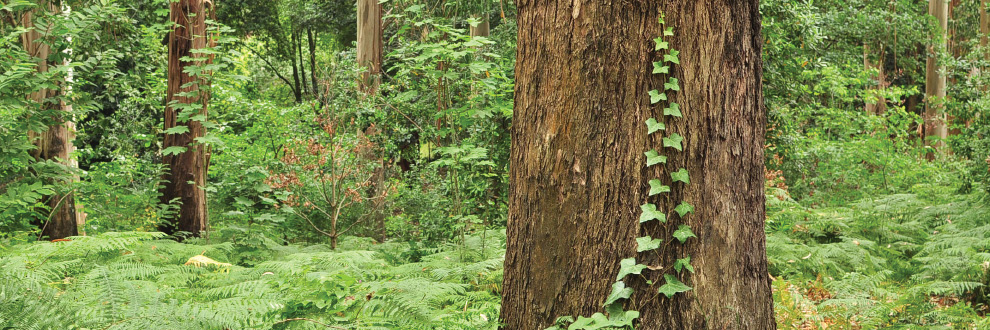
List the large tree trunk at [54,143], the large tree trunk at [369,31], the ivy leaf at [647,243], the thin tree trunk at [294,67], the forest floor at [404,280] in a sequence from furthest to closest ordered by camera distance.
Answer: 1. the thin tree trunk at [294,67]
2. the large tree trunk at [369,31]
3. the large tree trunk at [54,143]
4. the forest floor at [404,280]
5. the ivy leaf at [647,243]

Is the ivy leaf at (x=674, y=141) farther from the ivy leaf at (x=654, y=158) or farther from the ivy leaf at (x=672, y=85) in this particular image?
the ivy leaf at (x=672, y=85)

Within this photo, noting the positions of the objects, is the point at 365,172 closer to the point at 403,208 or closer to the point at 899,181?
the point at 403,208

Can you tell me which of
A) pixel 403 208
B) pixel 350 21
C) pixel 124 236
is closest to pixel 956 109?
pixel 403 208

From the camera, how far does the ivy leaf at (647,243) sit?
8.24ft

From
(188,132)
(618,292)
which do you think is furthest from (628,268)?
(188,132)

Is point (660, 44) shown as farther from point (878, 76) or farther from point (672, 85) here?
point (878, 76)

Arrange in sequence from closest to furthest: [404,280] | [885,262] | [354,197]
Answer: [404,280] → [885,262] → [354,197]

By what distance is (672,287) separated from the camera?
8.31 ft

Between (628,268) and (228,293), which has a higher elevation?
(628,268)

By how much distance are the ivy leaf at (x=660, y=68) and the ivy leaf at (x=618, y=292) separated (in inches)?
32.5

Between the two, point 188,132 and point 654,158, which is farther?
point 188,132

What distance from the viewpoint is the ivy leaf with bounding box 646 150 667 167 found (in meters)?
2.53

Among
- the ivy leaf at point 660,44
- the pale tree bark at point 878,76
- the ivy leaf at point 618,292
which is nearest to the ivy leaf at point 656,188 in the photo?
the ivy leaf at point 618,292

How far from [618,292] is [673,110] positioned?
73cm
